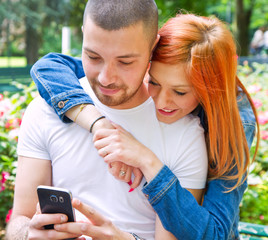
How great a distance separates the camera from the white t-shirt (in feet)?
6.40

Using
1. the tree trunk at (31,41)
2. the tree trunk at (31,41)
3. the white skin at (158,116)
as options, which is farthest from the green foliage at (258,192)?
the tree trunk at (31,41)

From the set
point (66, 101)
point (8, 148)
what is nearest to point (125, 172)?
point (66, 101)

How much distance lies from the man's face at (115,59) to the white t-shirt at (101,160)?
0.96 ft

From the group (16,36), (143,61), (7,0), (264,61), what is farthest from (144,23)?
(16,36)

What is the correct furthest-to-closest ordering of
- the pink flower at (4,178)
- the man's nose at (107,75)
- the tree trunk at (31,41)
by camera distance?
the tree trunk at (31,41) → the pink flower at (4,178) → the man's nose at (107,75)

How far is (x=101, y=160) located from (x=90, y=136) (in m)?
0.14

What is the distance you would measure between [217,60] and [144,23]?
0.43m

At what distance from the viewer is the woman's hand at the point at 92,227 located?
1.62 metres

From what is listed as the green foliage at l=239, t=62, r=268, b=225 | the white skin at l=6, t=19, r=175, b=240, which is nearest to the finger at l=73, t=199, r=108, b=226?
the white skin at l=6, t=19, r=175, b=240

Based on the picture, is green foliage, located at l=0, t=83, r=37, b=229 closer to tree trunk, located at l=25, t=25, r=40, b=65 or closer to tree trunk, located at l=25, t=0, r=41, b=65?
tree trunk, located at l=25, t=0, r=41, b=65

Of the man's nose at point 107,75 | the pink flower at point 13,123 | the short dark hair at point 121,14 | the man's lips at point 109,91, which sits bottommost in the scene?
the pink flower at point 13,123

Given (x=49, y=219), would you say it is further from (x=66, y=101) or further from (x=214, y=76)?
(x=214, y=76)

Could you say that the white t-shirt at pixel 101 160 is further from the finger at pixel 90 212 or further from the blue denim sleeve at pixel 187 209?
the finger at pixel 90 212

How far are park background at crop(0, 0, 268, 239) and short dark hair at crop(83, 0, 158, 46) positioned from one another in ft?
1.87
